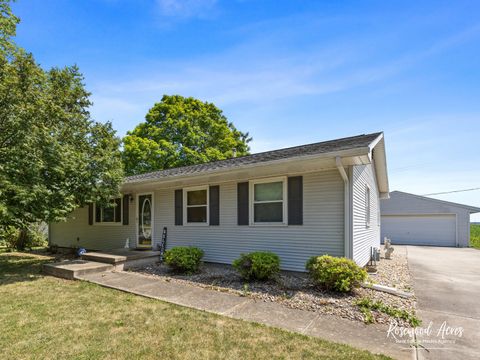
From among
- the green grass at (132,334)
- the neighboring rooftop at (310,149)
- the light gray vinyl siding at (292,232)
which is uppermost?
the neighboring rooftop at (310,149)

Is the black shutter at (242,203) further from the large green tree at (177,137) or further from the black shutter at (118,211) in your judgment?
the large green tree at (177,137)

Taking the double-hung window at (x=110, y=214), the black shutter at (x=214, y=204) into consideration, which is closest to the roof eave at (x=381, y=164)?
the black shutter at (x=214, y=204)

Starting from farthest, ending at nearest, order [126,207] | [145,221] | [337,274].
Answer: [126,207], [145,221], [337,274]

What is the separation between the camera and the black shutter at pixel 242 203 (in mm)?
7863

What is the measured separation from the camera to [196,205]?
9.09 meters

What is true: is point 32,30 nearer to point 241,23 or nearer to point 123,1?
point 123,1

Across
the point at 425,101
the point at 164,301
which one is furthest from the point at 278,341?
the point at 425,101

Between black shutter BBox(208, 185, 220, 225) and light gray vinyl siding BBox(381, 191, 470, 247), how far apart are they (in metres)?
16.4

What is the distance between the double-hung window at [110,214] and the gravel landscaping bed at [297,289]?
4.05 meters

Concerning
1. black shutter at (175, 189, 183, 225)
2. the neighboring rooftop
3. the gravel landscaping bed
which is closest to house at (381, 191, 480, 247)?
the gravel landscaping bed

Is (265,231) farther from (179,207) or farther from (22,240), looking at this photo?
(22,240)

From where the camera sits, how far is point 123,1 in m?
7.42

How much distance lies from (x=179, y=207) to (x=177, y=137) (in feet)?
47.0

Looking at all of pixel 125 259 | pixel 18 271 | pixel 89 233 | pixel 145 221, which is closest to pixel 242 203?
pixel 125 259
